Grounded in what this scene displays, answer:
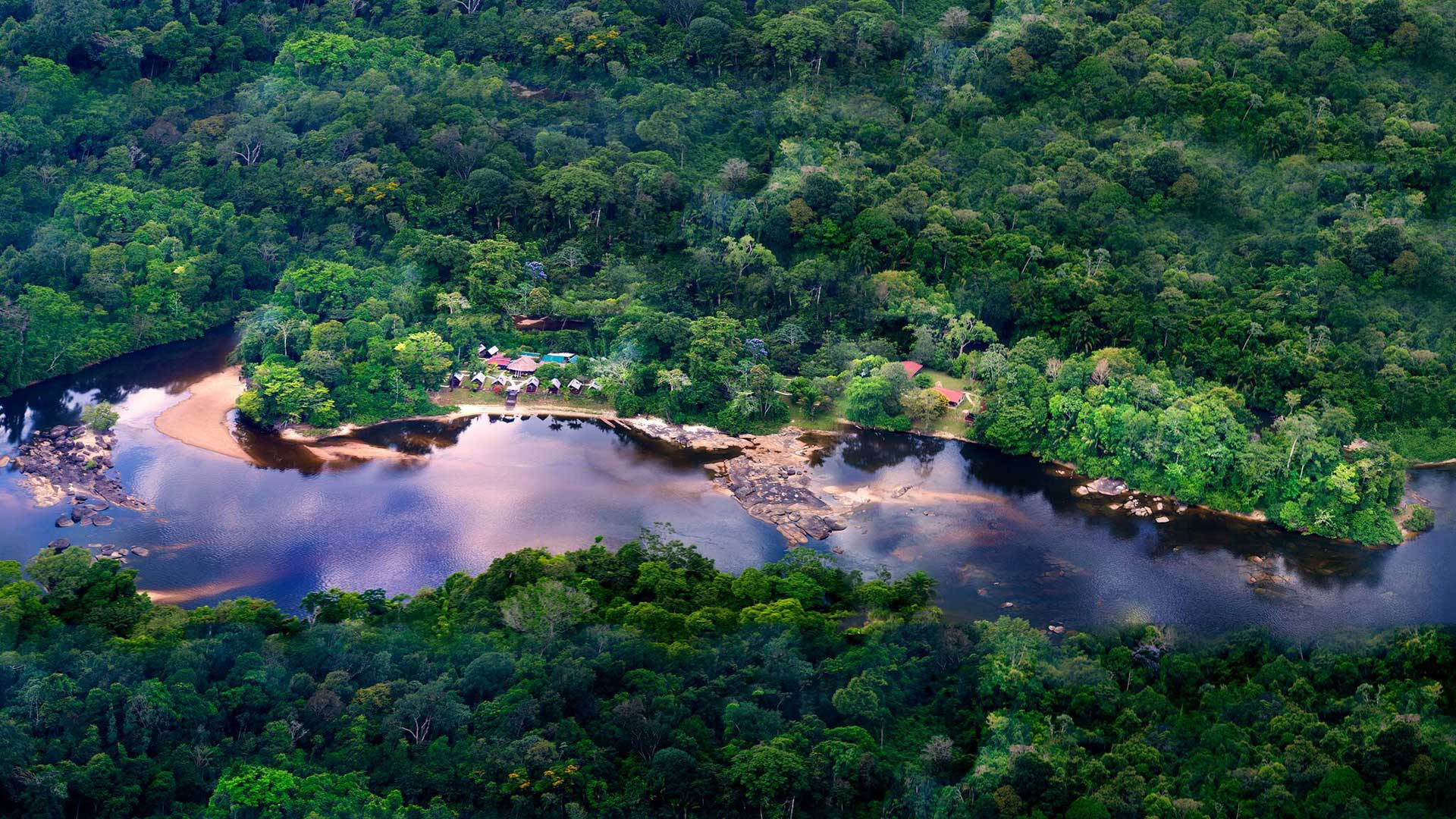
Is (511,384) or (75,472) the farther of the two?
(511,384)

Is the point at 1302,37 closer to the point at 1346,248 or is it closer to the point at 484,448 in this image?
the point at 1346,248

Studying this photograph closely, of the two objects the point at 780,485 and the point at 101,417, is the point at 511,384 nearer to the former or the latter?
the point at 780,485

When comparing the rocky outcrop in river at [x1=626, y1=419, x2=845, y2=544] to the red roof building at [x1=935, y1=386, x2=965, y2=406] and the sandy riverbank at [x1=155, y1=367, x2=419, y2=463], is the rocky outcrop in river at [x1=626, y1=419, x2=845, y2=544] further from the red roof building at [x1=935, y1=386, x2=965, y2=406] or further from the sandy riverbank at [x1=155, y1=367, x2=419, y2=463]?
the sandy riverbank at [x1=155, y1=367, x2=419, y2=463]

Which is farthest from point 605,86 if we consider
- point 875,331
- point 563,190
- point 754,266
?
point 875,331

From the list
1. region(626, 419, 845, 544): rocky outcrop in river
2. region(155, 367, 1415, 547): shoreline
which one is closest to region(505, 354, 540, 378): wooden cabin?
region(155, 367, 1415, 547): shoreline

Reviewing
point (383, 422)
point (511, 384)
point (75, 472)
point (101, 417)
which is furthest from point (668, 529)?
point (101, 417)

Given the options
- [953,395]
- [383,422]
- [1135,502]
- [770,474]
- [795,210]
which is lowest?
[383,422]

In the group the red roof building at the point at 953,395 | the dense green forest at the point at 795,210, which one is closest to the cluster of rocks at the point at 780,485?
the dense green forest at the point at 795,210
